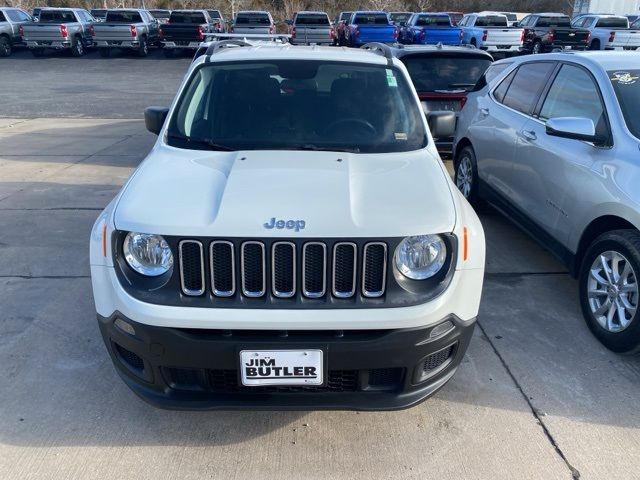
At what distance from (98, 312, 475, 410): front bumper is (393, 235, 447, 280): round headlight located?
256mm

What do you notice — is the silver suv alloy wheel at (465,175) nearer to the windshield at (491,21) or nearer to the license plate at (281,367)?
the license plate at (281,367)

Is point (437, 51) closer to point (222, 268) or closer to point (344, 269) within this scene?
point (344, 269)

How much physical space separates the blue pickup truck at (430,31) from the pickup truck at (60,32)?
14.1 m

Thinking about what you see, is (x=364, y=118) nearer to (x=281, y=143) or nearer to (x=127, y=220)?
(x=281, y=143)

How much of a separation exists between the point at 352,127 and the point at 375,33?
904 inches

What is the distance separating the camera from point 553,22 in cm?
2619

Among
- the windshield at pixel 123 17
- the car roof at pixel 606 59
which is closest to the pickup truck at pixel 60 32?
the windshield at pixel 123 17

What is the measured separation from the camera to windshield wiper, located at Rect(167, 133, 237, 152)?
3.57 meters

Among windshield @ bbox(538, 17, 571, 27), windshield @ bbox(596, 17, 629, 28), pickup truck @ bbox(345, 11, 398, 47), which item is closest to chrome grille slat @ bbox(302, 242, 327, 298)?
pickup truck @ bbox(345, 11, 398, 47)

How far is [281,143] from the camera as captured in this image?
3635mm

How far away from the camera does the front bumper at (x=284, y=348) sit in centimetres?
258

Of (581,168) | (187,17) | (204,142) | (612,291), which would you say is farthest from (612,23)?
(204,142)

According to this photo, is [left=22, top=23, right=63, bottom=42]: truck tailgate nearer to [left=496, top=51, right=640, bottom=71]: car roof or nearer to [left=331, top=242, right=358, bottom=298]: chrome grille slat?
[left=496, top=51, right=640, bottom=71]: car roof

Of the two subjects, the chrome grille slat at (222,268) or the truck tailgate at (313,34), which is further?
the truck tailgate at (313,34)
